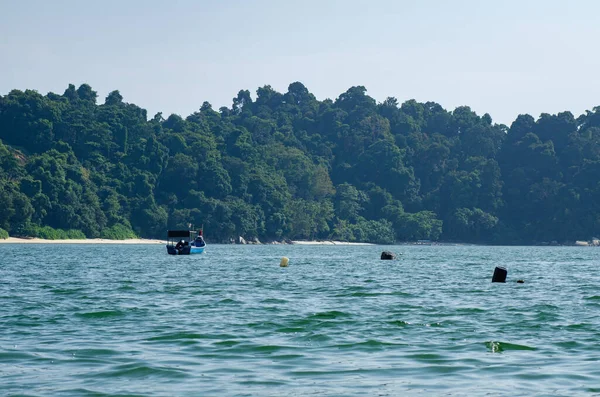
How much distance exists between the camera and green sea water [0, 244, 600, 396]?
20188mm

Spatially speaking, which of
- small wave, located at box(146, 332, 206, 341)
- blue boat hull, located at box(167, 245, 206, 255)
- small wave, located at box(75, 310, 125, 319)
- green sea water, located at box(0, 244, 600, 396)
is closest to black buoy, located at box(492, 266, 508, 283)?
green sea water, located at box(0, 244, 600, 396)

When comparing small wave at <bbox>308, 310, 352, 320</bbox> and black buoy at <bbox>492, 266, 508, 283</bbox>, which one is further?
black buoy at <bbox>492, 266, 508, 283</bbox>

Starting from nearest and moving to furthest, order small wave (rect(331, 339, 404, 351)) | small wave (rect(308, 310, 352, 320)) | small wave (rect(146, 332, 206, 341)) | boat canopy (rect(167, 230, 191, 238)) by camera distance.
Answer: small wave (rect(331, 339, 404, 351)), small wave (rect(146, 332, 206, 341)), small wave (rect(308, 310, 352, 320)), boat canopy (rect(167, 230, 191, 238))

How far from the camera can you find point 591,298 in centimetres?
4278

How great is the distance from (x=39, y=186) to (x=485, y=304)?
433 ft

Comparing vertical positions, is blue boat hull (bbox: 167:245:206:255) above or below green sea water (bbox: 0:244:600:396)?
above

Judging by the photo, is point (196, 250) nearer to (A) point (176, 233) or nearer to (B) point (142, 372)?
(A) point (176, 233)

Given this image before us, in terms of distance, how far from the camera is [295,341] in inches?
1058

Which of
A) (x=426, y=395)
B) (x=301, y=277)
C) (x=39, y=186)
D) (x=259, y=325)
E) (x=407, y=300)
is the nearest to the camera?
(x=426, y=395)

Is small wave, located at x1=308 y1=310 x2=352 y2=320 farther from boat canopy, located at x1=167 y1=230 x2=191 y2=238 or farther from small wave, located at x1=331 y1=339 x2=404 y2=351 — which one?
boat canopy, located at x1=167 y1=230 x2=191 y2=238

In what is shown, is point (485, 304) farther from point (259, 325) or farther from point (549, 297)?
point (259, 325)

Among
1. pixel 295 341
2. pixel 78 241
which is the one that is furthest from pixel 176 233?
pixel 295 341

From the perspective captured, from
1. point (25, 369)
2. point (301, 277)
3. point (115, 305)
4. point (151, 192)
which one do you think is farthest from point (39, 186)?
point (25, 369)

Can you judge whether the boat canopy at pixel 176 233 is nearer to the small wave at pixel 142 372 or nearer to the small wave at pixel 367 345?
the small wave at pixel 367 345
